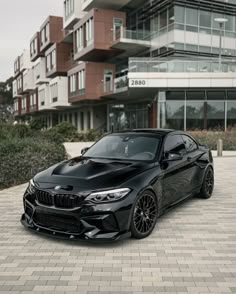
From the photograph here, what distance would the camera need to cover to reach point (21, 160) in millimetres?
9562

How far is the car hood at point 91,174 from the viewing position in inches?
196

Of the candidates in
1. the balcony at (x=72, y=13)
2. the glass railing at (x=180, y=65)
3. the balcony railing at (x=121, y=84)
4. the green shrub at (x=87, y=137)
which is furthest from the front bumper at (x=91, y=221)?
the balcony at (x=72, y=13)

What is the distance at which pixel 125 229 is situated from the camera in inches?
195

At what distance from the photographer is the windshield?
241 inches

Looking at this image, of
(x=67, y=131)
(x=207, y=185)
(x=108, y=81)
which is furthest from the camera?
(x=108, y=81)

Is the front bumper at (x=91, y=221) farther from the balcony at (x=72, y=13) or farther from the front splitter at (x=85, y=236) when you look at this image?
the balcony at (x=72, y=13)

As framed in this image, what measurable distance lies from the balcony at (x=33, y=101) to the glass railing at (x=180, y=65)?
37.4 meters

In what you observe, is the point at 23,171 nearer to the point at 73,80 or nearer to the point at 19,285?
the point at 19,285

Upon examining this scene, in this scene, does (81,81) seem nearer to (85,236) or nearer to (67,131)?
(67,131)

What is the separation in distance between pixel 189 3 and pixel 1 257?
1243 inches

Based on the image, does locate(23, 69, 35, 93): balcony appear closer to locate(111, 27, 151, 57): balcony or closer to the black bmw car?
locate(111, 27, 151, 57): balcony

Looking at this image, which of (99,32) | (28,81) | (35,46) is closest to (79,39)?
(99,32)

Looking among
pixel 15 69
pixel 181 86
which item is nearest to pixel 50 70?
pixel 181 86

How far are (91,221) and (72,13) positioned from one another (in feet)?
136
